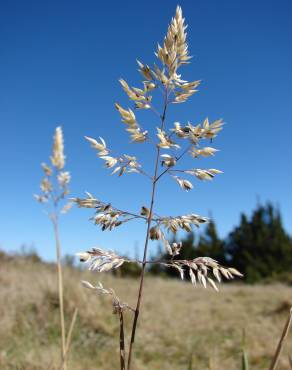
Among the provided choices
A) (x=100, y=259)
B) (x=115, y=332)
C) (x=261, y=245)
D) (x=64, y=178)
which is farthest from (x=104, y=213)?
(x=261, y=245)

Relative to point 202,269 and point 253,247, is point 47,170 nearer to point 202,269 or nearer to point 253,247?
point 202,269

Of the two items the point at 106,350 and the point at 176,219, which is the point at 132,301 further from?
the point at 176,219

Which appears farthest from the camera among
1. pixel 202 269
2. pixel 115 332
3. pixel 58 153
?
pixel 115 332

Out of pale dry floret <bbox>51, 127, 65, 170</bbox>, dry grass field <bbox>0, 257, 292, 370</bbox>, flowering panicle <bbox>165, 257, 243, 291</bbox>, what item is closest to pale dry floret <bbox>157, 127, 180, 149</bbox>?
flowering panicle <bbox>165, 257, 243, 291</bbox>

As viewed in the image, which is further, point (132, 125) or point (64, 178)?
point (64, 178)

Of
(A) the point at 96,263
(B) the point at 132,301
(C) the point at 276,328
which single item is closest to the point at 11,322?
(B) the point at 132,301

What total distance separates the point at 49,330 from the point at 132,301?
2.95m

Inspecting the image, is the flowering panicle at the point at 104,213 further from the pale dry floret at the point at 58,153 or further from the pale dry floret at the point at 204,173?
the pale dry floret at the point at 58,153

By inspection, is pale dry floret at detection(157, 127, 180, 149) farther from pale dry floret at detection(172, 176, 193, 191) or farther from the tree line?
the tree line

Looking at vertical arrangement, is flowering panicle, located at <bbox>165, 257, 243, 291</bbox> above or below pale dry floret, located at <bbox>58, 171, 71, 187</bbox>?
below

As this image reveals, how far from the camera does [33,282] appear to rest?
7.78 meters

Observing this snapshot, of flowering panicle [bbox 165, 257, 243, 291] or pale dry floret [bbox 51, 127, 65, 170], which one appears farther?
pale dry floret [bbox 51, 127, 65, 170]

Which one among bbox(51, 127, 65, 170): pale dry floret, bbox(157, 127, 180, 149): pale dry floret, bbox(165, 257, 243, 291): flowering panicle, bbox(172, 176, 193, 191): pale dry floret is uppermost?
bbox(51, 127, 65, 170): pale dry floret

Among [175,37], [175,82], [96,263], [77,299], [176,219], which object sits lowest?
[77,299]
